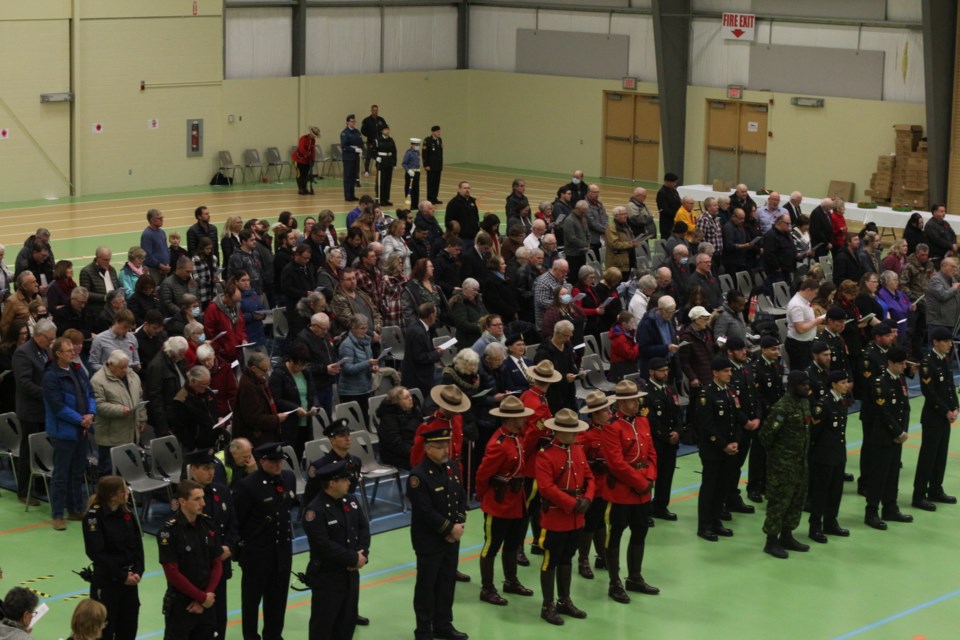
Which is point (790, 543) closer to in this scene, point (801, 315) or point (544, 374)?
point (544, 374)

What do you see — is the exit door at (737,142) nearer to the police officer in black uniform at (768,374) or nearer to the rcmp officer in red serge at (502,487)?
the police officer in black uniform at (768,374)

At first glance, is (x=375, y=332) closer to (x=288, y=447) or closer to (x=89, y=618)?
(x=288, y=447)

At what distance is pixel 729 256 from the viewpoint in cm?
2141

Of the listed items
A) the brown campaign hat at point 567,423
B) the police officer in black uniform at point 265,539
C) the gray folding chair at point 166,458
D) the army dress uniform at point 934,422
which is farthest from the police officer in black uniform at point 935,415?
the gray folding chair at point 166,458

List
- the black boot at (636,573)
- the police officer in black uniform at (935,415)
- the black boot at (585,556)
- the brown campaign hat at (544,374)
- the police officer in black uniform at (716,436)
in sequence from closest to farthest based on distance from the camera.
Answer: the black boot at (636,573), the black boot at (585,556), the brown campaign hat at (544,374), the police officer in black uniform at (716,436), the police officer in black uniform at (935,415)

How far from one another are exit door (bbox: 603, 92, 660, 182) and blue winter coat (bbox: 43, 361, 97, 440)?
2461 cm

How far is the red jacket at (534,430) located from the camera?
1152 cm

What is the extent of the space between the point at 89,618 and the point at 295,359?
496cm

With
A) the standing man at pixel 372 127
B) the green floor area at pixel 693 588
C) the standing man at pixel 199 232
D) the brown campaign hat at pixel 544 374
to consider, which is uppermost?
the standing man at pixel 372 127

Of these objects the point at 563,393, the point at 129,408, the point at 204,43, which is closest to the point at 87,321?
the point at 129,408

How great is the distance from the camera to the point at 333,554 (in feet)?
31.8

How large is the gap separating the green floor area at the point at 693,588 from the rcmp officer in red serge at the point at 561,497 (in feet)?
1.15

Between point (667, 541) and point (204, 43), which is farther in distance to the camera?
point (204, 43)

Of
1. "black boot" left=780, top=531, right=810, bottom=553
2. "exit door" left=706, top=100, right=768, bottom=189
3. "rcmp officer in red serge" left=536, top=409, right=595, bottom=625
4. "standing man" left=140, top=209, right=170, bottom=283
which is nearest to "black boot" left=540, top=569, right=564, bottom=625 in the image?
"rcmp officer in red serge" left=536, top=409, right=595, bottom=625
